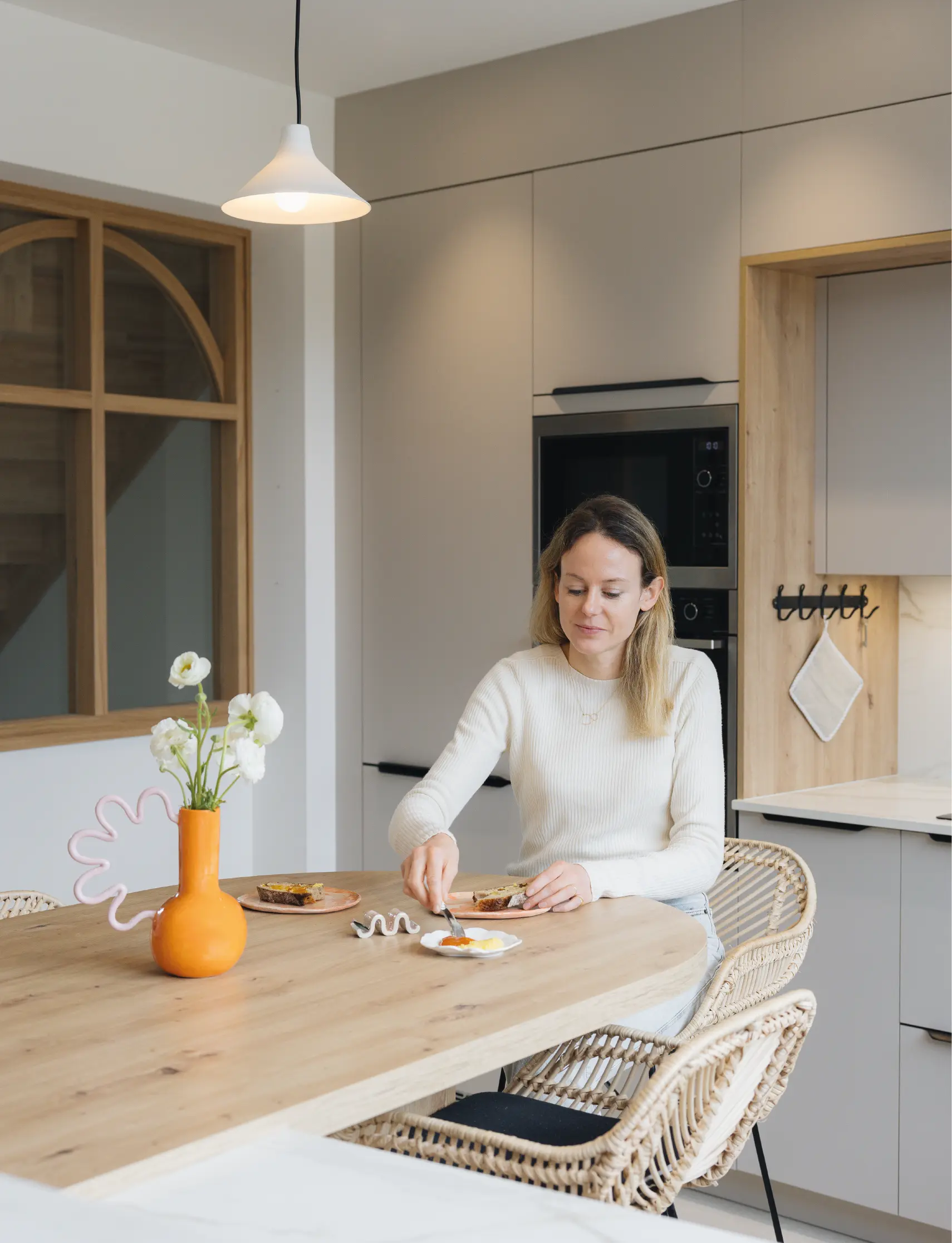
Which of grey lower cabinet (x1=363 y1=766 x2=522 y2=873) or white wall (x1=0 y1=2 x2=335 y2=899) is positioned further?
grey lower cabinet (x1=363 y1=766 x2=522 y2=873)

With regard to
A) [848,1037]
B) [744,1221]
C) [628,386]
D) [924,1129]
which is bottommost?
[744,1221]

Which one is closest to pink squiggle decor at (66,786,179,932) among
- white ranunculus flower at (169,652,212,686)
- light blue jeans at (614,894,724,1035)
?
white ranunculus flower at (169,652,212,686)

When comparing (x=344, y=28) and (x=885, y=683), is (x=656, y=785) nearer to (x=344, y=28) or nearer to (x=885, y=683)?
(x=885, y=683)

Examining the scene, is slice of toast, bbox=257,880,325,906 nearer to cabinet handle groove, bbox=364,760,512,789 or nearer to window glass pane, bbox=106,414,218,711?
cabinet handle groove, bbox=364,760,512,789

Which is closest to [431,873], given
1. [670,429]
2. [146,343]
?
[670,429]

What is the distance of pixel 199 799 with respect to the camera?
76.9 inches

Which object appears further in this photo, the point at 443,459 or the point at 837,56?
the point at 443,459

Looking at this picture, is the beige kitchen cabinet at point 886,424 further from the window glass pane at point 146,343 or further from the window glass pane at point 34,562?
the window glass pane at point 34,562

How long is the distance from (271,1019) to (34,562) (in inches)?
99.6

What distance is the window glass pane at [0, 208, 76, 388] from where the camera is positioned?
3.83 metres

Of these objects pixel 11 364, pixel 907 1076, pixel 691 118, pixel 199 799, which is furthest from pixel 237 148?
pixel 907 1076

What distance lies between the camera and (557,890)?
2236 mm

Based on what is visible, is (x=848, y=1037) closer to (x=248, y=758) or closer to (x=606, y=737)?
(x=606, y=737)

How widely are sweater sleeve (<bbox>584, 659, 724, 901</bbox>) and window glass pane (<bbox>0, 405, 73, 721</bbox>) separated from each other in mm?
2042
